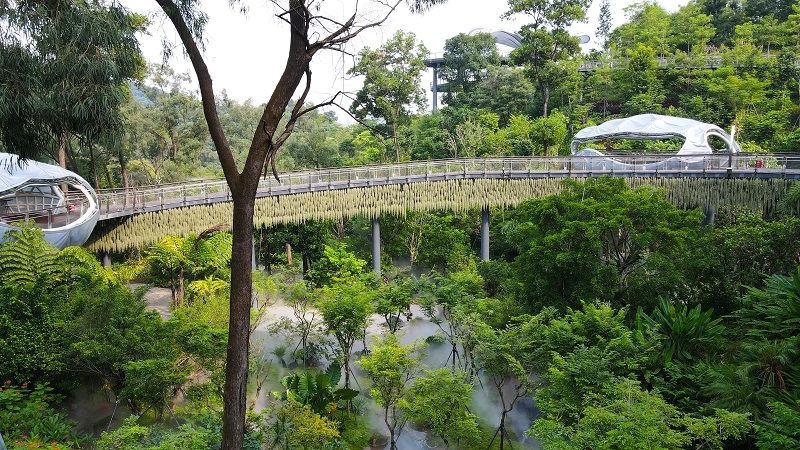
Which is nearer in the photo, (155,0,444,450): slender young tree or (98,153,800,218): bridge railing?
(155,0,444,450): slender young tree

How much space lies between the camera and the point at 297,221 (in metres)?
16.9

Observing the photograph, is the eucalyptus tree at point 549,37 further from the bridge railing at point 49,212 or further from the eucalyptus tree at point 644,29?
the bridge railing at point 49,212

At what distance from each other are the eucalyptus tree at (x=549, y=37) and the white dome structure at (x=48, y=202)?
22.9m

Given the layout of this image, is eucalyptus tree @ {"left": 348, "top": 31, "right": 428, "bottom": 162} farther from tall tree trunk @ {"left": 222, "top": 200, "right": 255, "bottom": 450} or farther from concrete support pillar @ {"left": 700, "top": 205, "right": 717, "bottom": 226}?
tall tree trunk @ {"left": 222, "top": 200, "right": 255, "bottom": 450}

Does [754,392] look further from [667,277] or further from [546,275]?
[546,275]

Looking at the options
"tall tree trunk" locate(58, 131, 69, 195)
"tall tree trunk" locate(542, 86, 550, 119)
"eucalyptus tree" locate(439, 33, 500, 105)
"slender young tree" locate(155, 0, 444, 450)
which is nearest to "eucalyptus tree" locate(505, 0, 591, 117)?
"tall tree trunk" locate(542, 86, 550, 119)

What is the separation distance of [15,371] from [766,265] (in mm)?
12620

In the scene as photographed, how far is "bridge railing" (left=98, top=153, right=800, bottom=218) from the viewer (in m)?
15.3

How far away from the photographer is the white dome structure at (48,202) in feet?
41.5

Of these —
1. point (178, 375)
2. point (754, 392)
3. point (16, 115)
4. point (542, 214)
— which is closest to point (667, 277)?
point (542, 214)

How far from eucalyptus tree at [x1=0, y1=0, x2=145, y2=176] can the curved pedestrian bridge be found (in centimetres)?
754

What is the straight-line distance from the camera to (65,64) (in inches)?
275

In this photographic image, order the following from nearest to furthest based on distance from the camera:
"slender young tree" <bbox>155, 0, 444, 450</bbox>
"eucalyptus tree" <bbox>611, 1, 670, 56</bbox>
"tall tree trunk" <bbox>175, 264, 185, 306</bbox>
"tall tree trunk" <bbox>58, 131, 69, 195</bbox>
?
"slender young tree" <bbox>155, 0, 444, 450</bbox>, "tall tree trunk" <bbox>58, 131, 69, 195</bbox>, "tall tree trunk" <bbox>175, 264, 185, 306</bbox>, "eucalyptus tree" <bbox>611, 1, 670, 56</bbox>

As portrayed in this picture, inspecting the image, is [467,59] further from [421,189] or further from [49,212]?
[49,212]
